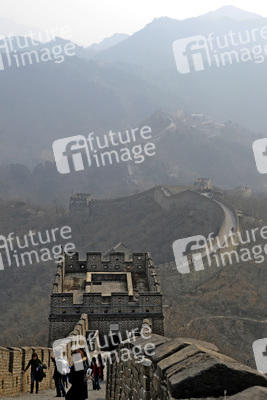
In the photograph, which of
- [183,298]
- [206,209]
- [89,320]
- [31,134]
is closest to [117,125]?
[31,134]

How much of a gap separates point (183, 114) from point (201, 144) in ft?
89.8

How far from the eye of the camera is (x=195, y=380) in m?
3.47

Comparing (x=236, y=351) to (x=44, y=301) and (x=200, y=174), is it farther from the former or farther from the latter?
(x=200, y=174)
